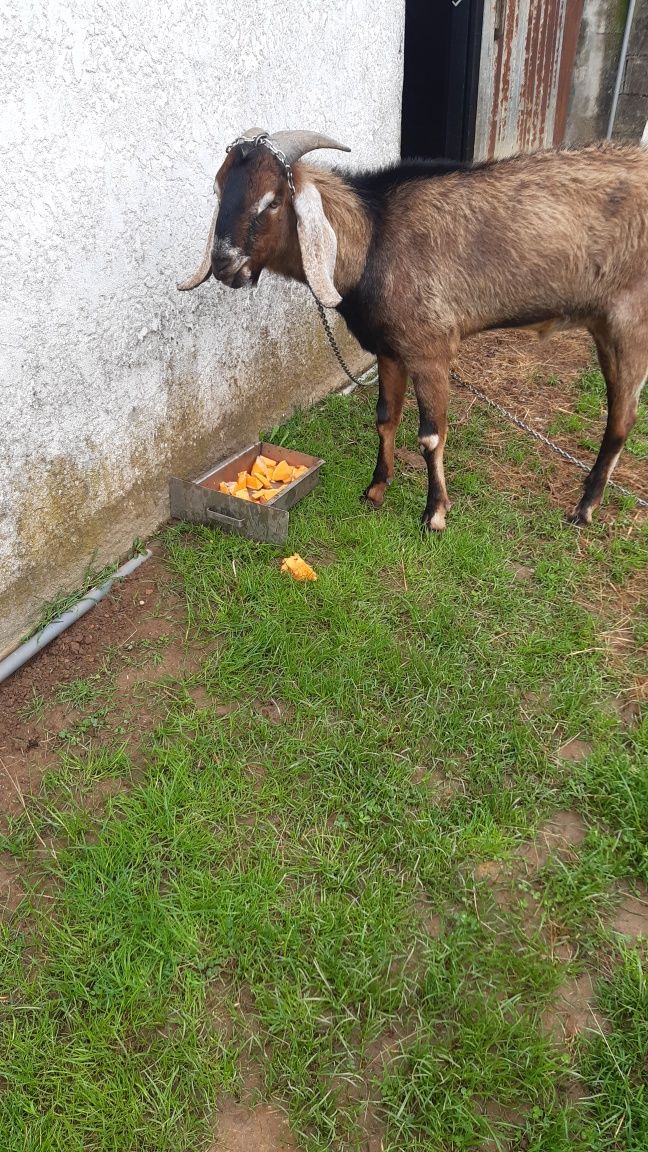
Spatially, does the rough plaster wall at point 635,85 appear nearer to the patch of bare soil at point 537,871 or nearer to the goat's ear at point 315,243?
the goat's ear at point 315,243

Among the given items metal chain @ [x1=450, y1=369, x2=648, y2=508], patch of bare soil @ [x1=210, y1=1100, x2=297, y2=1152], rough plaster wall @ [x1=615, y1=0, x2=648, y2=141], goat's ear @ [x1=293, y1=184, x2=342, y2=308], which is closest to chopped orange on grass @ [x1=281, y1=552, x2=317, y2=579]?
goat's ear @ [x1=293, y1=184, x2=342, y2=308]

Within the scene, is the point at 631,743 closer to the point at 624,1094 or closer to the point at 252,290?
the point at 624,1094

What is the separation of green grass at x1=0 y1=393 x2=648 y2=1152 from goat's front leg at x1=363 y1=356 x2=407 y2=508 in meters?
0.59

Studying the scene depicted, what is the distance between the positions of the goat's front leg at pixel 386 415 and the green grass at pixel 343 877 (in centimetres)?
59

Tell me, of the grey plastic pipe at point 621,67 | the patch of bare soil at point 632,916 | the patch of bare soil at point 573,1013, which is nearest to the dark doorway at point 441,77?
the grey plastic pipe at point 621,67

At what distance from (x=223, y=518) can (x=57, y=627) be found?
964 millimetres

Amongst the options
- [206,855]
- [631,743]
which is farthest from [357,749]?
[631,743]

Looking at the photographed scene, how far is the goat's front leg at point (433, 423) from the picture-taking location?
3.64 m

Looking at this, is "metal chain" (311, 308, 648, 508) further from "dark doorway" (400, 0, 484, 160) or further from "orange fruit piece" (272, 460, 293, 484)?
"dark doorway" (400, 0, 484, 160)

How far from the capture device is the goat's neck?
3.38 metres

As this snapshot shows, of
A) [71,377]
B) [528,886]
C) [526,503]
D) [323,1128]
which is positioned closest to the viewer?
[323,1128]

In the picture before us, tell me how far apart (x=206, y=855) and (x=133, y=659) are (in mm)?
1035

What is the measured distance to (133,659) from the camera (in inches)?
128

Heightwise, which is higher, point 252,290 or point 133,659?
point 252,290
